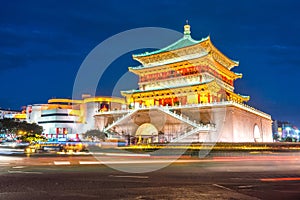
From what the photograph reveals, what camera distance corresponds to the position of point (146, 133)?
1635 inches

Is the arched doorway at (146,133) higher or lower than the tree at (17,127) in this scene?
lower

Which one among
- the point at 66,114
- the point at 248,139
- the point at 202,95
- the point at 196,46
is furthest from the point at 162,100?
the point at 66,114

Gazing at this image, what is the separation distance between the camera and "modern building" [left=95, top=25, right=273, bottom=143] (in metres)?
35.0

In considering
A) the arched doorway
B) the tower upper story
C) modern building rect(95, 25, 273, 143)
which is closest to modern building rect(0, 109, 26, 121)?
the tower upper story

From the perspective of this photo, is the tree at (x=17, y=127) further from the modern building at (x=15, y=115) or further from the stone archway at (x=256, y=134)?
the stone archway at (x=256, y=134)

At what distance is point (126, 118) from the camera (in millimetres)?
40094

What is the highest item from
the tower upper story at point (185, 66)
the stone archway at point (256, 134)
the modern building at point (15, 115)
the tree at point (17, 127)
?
the tower upper story at point (185, 66)

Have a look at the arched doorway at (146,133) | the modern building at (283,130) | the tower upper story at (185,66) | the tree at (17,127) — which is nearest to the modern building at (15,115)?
the tree at (17,127)

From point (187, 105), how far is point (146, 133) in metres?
7.90

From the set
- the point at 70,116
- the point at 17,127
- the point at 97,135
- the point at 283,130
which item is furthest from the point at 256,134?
the point at 283,130

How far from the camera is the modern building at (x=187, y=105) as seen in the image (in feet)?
115

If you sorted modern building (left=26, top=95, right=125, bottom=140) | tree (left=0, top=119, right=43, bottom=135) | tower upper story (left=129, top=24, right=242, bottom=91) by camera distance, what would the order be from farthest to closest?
modern building (left=26, top=95, right=125, bottom=140)
tree (left=0, top=119, right=43, bottom=135)
tower upper story (left=129, top=24, right=242, bottom=91)

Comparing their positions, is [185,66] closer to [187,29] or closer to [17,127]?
[187,29]

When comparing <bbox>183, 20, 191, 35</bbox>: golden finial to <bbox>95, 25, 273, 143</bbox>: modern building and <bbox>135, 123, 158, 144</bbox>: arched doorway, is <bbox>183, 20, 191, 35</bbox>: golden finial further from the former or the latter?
<bbox>135, 123, 158, 144</bbox>: arched doorway
